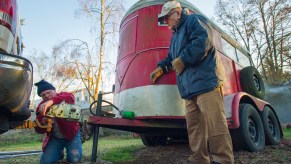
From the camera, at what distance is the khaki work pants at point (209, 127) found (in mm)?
2512

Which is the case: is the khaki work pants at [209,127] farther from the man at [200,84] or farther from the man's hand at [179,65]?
A: the man's hand at [179,65]

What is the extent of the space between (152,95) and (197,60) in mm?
1167

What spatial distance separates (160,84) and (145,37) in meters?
0.85

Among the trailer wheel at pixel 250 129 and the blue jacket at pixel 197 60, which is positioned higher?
the blue jacket at pixel 197 60

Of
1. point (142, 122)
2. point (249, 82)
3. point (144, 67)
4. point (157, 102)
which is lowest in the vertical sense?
point (142, 122)

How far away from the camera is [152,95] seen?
3.70 meters

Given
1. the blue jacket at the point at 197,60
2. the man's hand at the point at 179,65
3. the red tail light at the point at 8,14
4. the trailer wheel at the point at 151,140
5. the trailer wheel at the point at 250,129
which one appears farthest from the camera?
the trailer wheel at the point at 151,140

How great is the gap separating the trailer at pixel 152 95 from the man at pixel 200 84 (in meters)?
0.68

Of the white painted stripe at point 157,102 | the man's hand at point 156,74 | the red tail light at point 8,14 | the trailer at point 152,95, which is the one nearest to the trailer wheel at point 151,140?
the trailer at point 152,95

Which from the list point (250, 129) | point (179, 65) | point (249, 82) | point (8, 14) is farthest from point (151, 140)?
point (8, 14)

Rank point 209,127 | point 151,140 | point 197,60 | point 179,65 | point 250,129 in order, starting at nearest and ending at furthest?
point 209,127 < point 197,60 < point 179,65 < point 250,129 < point 151,140

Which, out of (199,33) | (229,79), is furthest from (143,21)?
(229,79)

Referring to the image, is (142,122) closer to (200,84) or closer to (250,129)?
(200,84)

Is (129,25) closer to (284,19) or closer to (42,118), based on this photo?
(42,118)
